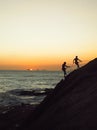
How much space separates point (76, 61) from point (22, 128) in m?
13.0

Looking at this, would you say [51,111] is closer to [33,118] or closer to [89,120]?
[33,118]

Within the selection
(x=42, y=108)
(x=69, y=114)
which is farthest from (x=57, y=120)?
(x=42, y=108)

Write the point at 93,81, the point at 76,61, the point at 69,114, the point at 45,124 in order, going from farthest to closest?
the point at 76,61 < the point at 93,81 < the point at 45,124 < the point at 69,114

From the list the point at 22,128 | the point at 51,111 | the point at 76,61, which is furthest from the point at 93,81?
the point at 76,61

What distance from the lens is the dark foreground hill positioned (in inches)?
482

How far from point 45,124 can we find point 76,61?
15430mm

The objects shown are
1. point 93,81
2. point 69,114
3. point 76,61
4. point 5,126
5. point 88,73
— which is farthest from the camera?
point 76,61

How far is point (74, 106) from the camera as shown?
1423 centimetres

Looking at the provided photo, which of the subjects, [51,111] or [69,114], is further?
[51,111]

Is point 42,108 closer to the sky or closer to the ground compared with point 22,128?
closer to the sky

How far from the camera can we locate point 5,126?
73.8ft

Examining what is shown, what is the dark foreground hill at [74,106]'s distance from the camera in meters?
12.2

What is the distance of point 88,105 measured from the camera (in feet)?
42.8

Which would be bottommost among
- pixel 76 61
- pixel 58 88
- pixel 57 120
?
pixel 57 120
